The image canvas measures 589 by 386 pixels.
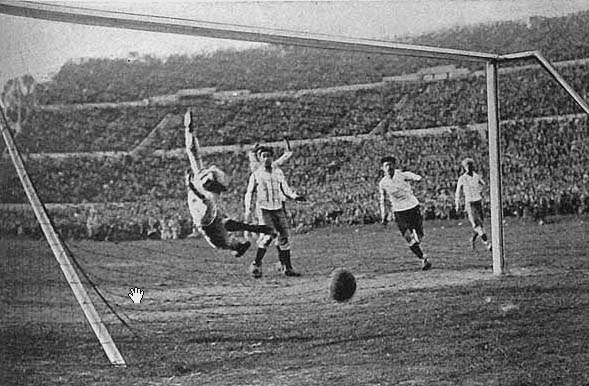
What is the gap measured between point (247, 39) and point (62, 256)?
3.43 ft

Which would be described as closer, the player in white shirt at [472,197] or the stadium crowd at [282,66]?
the stadium crowd at [282,66]

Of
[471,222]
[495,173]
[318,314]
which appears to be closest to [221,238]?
[318,314]

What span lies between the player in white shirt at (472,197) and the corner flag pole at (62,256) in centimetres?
142

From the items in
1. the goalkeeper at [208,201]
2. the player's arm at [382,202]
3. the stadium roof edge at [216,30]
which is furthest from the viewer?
the player's arm at [382,202]

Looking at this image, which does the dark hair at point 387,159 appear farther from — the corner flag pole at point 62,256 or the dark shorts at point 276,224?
the corner flag pole at point 62,256

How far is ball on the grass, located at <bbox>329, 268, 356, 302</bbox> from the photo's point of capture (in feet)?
10.9

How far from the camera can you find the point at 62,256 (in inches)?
125

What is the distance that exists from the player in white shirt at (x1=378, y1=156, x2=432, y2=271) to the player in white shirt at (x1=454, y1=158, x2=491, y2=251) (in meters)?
0.18

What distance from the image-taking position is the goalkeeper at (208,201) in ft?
10.6

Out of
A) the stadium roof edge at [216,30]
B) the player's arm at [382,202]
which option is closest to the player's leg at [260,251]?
the player's arm at [382,202]

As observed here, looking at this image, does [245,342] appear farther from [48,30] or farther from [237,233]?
[48,30]

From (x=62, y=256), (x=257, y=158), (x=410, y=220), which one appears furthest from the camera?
(x=410, y=220)

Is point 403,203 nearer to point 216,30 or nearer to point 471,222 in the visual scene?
point 471,222

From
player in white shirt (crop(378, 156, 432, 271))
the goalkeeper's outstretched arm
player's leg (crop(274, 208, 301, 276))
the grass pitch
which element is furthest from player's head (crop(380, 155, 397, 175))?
the goalkeeper's outstretched arm
